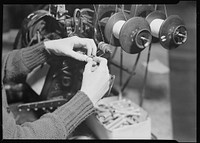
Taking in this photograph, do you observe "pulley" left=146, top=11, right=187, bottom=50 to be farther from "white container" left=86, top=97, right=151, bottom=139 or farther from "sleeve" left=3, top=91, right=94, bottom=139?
"white container" left=86, top=97, right=151, bottom=139

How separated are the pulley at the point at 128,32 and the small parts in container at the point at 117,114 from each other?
34cm

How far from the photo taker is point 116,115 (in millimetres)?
992

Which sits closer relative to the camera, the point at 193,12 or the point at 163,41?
the point at 163,41

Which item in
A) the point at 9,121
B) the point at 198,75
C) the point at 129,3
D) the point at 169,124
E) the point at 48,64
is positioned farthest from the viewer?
the point at 169,124

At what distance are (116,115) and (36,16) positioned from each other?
0.40 meters

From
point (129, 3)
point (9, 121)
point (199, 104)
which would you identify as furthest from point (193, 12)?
point (9, 121)

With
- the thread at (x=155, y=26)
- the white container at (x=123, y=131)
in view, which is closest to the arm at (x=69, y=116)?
the thread at (x=155, y=26)

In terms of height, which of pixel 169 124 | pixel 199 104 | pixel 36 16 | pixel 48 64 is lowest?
pixel 169 124

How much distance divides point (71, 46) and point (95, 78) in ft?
0.41

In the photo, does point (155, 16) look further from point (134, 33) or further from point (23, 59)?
point (23, 59)

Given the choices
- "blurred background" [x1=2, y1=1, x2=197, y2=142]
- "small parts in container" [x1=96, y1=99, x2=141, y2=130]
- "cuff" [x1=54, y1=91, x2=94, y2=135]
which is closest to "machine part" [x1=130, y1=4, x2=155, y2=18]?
"blurred background" [x1=2, y1=1, x2=197, y2=142]

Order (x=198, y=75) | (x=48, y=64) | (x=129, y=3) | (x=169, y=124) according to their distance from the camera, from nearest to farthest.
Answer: (x=129, y=3), (x=48, y=64), (x=198, y=75), (x=169, y=124)

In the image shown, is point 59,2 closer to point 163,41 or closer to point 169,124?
point 163,41

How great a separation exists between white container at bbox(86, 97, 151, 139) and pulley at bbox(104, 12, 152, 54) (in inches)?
13.8
